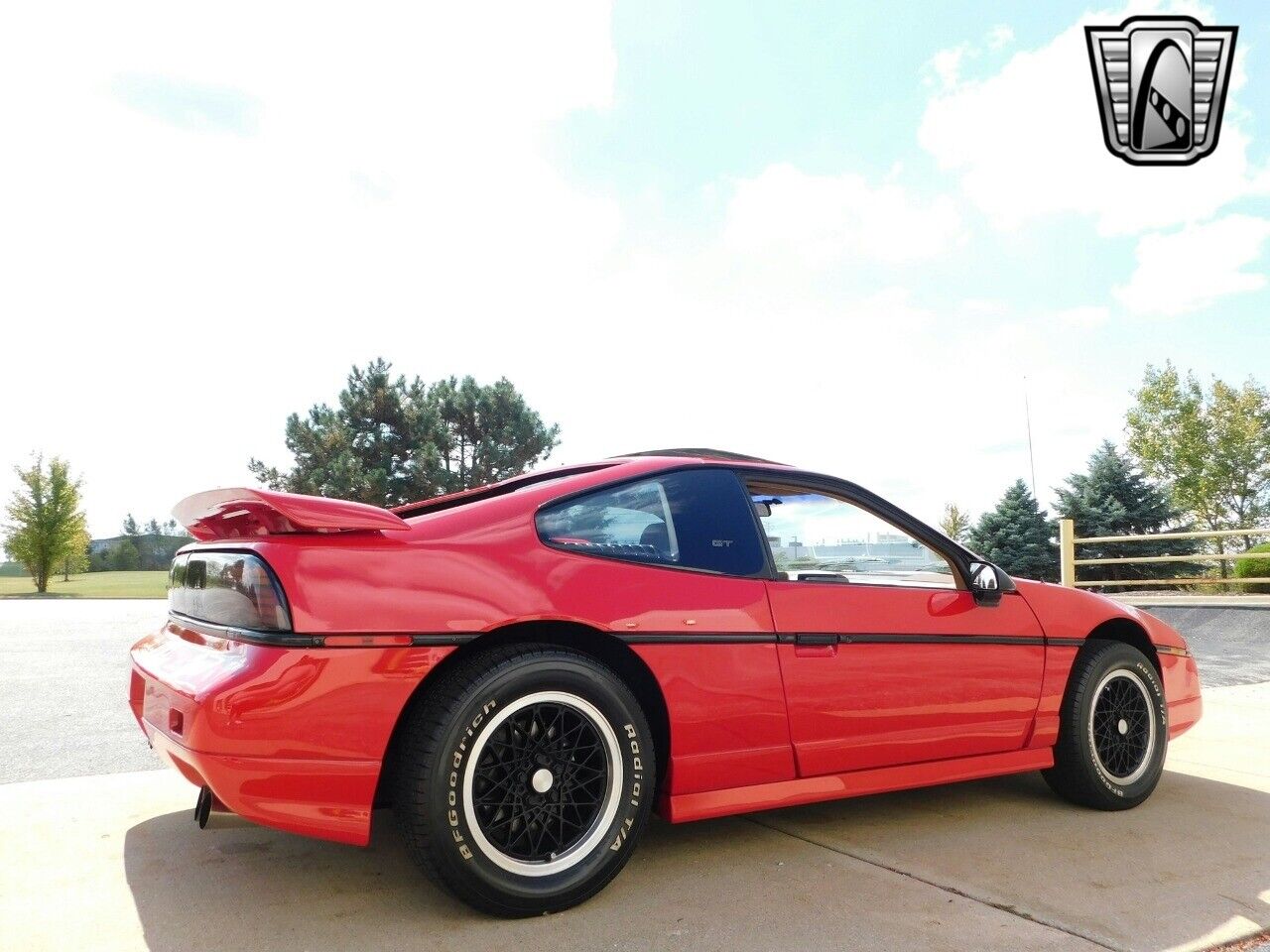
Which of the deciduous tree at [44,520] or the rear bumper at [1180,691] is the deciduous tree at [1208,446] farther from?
the deciduous tree at [44,520]

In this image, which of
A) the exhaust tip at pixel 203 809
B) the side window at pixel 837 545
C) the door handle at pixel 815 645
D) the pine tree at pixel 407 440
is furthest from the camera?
the pine tree at pixel 407 440

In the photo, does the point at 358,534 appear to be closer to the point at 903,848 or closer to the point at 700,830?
the point at 700,830

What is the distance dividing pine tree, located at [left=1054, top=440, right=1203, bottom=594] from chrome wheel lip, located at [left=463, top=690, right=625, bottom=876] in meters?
22.7

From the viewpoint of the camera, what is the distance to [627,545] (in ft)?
9.85

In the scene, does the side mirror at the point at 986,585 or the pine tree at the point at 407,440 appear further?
the pine tree at the point at 407,440

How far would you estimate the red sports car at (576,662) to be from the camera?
2467 millimetres

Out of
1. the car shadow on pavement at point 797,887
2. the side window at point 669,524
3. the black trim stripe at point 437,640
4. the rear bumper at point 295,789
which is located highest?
the side window at point 669,524

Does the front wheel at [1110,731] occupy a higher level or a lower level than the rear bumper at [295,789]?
lower

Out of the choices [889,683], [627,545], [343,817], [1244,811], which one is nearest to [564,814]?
[343,817]

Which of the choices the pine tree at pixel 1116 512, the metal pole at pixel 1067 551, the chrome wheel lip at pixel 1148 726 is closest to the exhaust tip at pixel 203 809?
the chrome wheel lip at pixel 1148 726

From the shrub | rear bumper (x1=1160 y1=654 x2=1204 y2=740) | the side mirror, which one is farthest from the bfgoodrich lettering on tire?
the shrub

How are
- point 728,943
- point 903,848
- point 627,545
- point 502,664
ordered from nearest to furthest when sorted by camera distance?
point 728,943
point 502,664
point 627,545
point 903,848

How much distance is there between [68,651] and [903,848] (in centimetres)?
956

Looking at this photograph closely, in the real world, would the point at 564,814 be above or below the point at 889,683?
below
